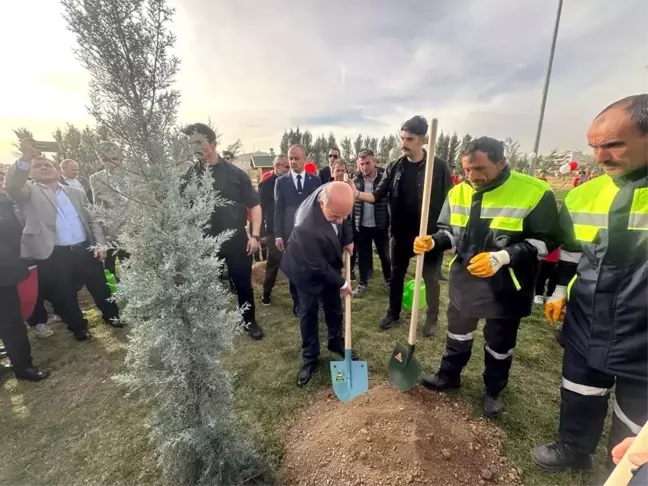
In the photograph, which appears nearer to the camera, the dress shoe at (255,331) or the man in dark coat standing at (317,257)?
the man in dark coat standing at (317,257)

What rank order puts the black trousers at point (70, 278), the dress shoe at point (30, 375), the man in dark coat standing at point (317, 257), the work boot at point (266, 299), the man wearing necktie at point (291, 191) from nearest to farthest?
the man in dark coat standing at point (317, 257)
the dress shoe at point (30, 375)
the black trousers at point (70, 278)
the man wearing necktie at point (291, 191)
the work boot at point (266, 299)

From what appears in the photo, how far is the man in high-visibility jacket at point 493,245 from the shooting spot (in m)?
2.19

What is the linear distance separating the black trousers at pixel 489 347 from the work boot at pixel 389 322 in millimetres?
1377

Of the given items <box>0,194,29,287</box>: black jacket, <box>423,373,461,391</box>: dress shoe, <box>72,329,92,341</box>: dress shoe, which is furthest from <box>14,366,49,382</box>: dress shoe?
<box>423,373,461,391</box>: dress shoe

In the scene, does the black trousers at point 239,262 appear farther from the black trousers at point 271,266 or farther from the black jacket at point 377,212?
the black jacket at point 377,212

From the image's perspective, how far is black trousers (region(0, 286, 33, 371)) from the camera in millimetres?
3264

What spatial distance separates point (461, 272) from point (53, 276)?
16.6 ft

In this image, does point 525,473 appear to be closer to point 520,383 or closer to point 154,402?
point 520,383

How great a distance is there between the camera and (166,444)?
1.75 metres

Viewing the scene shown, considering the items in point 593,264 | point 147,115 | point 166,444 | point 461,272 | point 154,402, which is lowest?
point 154,402

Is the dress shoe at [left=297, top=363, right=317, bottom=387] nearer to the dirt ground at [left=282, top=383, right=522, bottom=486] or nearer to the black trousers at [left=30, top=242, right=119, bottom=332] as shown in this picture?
the dirt ground at [left=282, top=383, right=522, bottom=486]

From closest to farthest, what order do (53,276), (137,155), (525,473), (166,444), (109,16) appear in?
(109,16), (137,155), (166,444), (525,473), (53,276)

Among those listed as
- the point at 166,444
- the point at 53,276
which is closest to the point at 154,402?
the point at 166,444

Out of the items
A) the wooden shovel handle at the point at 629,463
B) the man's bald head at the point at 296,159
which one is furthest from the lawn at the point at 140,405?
the man's bald head at the point at 296,159
